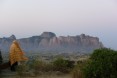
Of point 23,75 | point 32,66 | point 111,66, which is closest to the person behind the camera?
point 111,66

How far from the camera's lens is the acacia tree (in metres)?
13.0

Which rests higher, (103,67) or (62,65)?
(103,67)

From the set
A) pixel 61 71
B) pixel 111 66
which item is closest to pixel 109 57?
pixel 111 66

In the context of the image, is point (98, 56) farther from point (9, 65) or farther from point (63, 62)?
point (9, 65)

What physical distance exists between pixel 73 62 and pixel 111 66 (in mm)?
5784

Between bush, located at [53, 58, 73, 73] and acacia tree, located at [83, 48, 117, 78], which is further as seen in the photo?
bush, located at [53, 58, 73, 73]

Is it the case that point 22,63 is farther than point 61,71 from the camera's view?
Yes

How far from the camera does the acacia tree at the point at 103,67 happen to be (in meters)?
13.0

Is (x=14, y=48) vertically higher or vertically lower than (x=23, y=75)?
higher

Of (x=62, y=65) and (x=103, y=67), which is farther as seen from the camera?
(x=62, y=65)

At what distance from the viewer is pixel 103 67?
13.0 metres

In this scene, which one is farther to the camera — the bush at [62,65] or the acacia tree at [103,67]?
the bush at [62,65]

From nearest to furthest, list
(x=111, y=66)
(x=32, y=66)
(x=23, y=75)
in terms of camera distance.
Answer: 1. (x=111, y=66)
2. (x=23, y=75)
3. (x=32, y=66)

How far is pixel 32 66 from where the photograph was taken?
18656 mm
